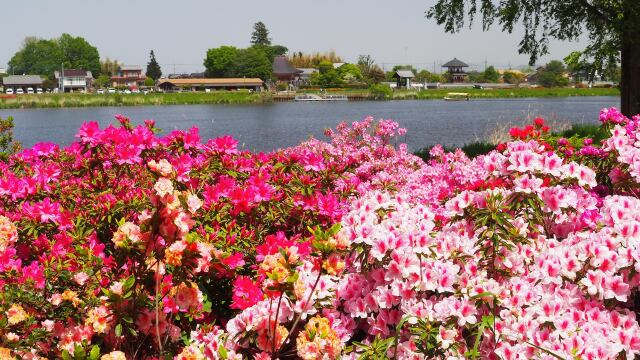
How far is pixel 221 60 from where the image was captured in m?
118

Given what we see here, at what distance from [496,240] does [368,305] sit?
23.7 inches

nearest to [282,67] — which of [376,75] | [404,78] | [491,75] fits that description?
[376,75]

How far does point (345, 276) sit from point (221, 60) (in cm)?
11972

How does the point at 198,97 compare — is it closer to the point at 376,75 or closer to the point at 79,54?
the point at 376,75

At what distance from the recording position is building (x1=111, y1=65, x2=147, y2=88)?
128m

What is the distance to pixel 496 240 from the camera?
2525 mm

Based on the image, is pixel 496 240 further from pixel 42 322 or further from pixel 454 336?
pixel 42 322

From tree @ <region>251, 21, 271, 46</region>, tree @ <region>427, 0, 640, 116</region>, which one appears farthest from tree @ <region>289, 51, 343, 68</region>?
tree @ <region>427, 0, 640, 116</region>

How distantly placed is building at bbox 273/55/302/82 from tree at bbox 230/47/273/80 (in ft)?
15.4

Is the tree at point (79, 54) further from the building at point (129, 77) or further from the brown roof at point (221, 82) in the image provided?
the brown roof at point (221, 82)

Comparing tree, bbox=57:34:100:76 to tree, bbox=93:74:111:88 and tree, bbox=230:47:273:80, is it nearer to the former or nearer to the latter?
tree, bbox=93:74:111:88

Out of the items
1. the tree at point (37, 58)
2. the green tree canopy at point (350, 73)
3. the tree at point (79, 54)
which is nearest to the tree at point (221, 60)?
the green tree canopy at point (350, 73)

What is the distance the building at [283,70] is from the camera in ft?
380

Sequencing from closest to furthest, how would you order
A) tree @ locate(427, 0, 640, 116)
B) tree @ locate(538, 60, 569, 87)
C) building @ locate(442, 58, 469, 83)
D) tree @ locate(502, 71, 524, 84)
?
tree @ locate(427, 0, 640, 116) < tree @ locate(538, 60, 569, 87) < tree @ locate(502, 71, 524, 84) < building @ locate(442, 58, 469, 83)
